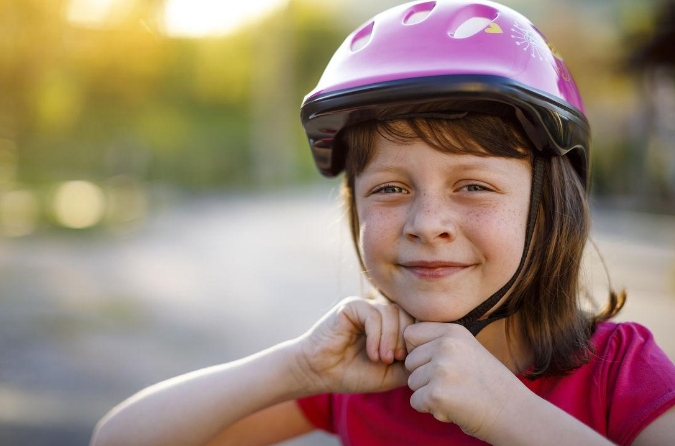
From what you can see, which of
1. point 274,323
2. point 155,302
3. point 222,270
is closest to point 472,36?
point 274,323

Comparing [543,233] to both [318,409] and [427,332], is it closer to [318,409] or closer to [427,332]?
[427,332]

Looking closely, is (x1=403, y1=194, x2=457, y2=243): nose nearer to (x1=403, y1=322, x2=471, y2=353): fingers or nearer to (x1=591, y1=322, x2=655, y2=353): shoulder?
(x1=403, y1=322, x2=471, y2=353): fingers

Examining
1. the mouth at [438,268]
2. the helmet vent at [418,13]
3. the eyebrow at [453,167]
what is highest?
the helmet vent at [418,13]

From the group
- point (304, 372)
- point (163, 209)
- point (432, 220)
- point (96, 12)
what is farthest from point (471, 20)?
point (163, 209)

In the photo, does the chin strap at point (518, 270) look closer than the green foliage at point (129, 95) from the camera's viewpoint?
Yes

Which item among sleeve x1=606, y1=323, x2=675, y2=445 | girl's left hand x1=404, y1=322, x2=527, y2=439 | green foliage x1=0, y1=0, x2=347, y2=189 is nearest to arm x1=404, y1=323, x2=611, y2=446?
girl's left hand x1=404, y1=322, x2=527, y2=439

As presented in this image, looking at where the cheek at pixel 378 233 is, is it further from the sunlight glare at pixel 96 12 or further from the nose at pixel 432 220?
the sunlight glare at pixel 96 12

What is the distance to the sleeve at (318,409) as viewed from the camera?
97.0 inches

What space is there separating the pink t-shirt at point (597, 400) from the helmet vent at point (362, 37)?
105 centimetres

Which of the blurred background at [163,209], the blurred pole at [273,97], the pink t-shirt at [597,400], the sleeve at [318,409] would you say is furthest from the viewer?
the blurred pole at [273,97]

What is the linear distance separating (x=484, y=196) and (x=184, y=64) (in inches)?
1174

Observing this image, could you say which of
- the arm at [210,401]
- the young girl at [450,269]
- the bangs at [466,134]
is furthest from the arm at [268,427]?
the bangs at [466,134]

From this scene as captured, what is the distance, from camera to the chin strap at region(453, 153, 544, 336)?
2.16 m

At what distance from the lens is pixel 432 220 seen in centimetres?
203
